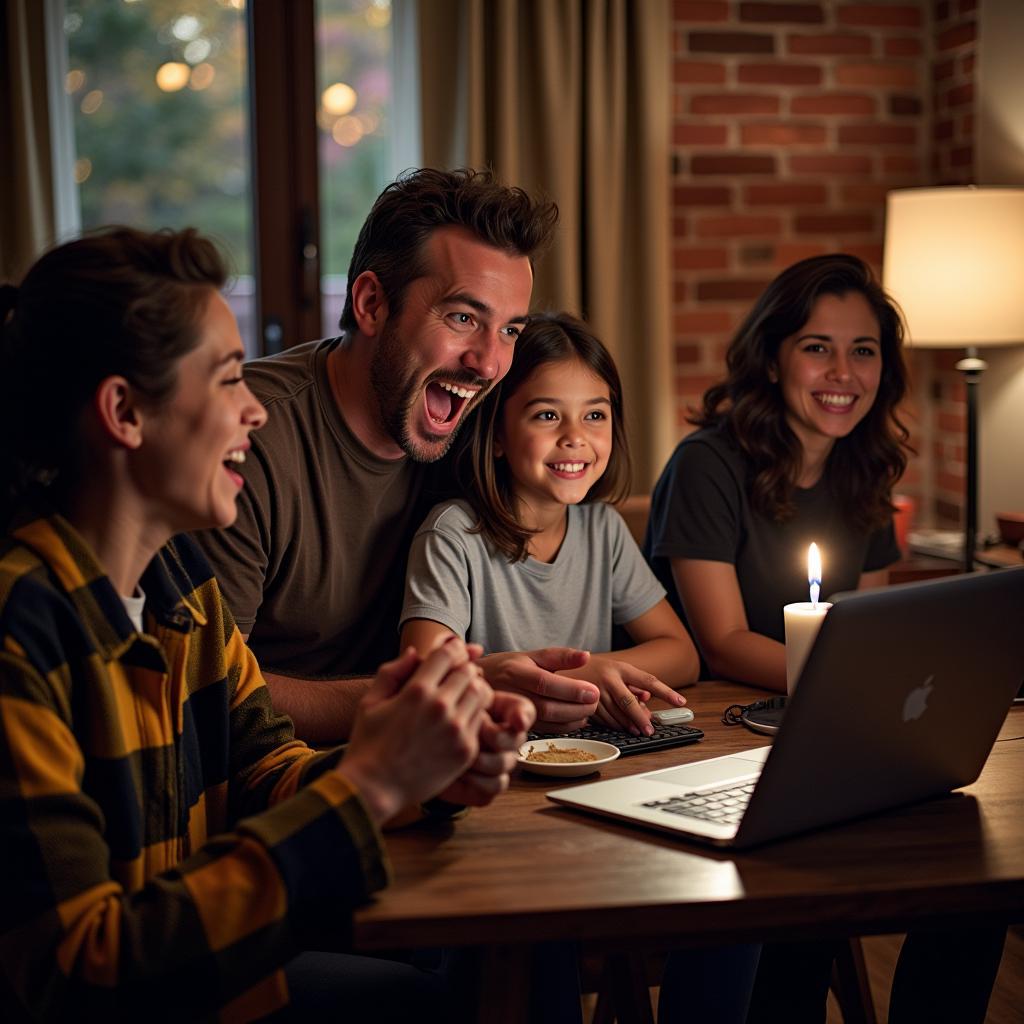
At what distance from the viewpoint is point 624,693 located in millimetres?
1642

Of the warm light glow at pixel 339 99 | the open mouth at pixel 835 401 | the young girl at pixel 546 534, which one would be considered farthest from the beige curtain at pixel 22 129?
the open mouth at pixel 835 401

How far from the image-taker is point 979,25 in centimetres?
374

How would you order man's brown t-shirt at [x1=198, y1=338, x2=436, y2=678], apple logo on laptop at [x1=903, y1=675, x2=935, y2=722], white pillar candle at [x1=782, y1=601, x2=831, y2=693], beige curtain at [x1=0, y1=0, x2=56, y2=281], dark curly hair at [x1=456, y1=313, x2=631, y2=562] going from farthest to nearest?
beige curtain at [x1=0, y1=0, x2=56, y2=281] < dark curly hair at [x1=456, y1=313, x2=631, y2=562] < man's brown t-shirt at [x1=198, y1=338, x2=436, y2=678] < white pillar candle at [x1=782, y1=601, x2=831, y2=693] < apple logo on laptop at [x1=903, y1=675, x2=935, y2=722]

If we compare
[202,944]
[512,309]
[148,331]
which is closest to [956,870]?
[202,944]

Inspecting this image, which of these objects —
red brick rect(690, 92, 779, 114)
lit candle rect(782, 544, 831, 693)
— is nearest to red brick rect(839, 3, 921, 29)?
red brick rect(690, 92, 779, 114)

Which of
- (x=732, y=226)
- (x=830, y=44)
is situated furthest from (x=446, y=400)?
(x=830, y=44)

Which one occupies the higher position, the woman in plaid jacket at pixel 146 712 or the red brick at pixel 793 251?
the red brick at pixel 793 251

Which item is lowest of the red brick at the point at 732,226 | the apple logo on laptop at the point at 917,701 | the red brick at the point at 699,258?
the apple logo on laptop at the point at 917,701

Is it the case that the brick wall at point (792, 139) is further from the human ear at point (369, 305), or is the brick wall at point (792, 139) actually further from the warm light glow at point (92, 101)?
the human ear at point (369, 305)

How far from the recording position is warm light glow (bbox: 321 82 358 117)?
392 cm

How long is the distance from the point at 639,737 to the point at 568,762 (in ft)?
0.50

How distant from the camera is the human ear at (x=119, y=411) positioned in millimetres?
1205

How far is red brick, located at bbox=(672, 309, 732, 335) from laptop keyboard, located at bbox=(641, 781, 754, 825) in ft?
8.94

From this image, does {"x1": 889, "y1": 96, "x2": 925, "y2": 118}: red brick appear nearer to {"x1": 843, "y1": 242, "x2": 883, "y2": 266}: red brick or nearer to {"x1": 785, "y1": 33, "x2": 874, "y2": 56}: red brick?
{"x1": 785, "y1": 33, "x2": 874, "y2": 56}: red brick
